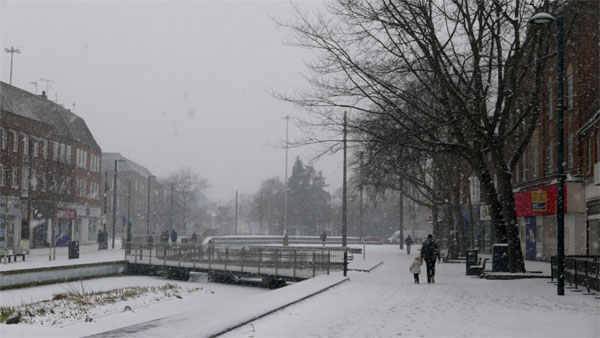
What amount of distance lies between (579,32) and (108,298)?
2459cm

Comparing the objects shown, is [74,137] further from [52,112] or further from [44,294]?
[44,294]

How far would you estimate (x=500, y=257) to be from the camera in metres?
24.2

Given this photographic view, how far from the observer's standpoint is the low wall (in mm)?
25891

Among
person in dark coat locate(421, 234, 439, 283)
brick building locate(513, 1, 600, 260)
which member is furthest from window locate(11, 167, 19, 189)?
person in dark coat locate(421, 234, 439, 283)

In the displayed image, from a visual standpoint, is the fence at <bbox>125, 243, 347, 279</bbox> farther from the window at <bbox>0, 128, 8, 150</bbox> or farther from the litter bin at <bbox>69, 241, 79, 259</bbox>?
the window at <bbox>0, 128, 8, 150</bbox>

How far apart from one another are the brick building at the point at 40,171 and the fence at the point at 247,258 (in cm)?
704

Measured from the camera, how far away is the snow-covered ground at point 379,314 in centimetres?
1123

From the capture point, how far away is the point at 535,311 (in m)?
14.1

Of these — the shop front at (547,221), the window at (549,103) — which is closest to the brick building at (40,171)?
the shop front at (547,221)

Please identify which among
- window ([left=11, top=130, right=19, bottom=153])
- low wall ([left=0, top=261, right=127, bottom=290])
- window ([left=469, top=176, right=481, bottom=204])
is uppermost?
window ([left=11, top=130, right=19, bottom=153])

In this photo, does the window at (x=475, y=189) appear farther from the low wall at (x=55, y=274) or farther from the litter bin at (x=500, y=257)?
the low wall at (x=55, y=274)

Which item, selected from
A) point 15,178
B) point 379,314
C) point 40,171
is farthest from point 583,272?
point 40,171

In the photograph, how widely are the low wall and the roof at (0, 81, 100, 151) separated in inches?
774

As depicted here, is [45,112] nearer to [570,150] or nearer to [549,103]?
[549,103]
